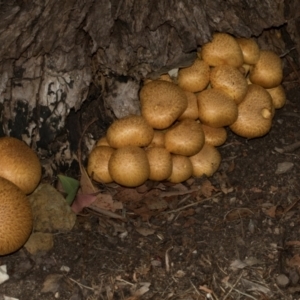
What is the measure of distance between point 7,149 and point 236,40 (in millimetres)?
1954

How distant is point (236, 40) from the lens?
476 centimetres

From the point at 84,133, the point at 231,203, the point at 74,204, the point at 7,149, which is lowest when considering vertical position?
the point at 231,203

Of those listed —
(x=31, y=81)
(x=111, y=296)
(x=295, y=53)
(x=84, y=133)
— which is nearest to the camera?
(x=111, y=296)

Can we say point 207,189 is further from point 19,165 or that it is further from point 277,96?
point 19,165

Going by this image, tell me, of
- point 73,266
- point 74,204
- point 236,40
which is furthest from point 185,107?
point 73,266

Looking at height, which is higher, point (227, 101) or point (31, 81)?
point (31, 81)

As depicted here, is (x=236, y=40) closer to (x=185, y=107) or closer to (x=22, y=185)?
(x=185, y=107)

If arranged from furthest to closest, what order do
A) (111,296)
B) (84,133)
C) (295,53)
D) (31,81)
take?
(295,53) → (84,133) → (31,81) → (111,296)

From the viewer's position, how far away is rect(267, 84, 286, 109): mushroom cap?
4.99 meters

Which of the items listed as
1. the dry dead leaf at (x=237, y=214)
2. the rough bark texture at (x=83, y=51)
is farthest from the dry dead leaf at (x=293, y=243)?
the rough bark texture at (x=83, y=51)

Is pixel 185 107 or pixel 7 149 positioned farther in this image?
pixel 185 107

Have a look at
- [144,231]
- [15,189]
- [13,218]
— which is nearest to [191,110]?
[144,231]

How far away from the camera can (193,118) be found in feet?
14.9

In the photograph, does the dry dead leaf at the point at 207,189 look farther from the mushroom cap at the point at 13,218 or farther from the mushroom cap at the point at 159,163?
the mushroom cap at the point at 13,218
